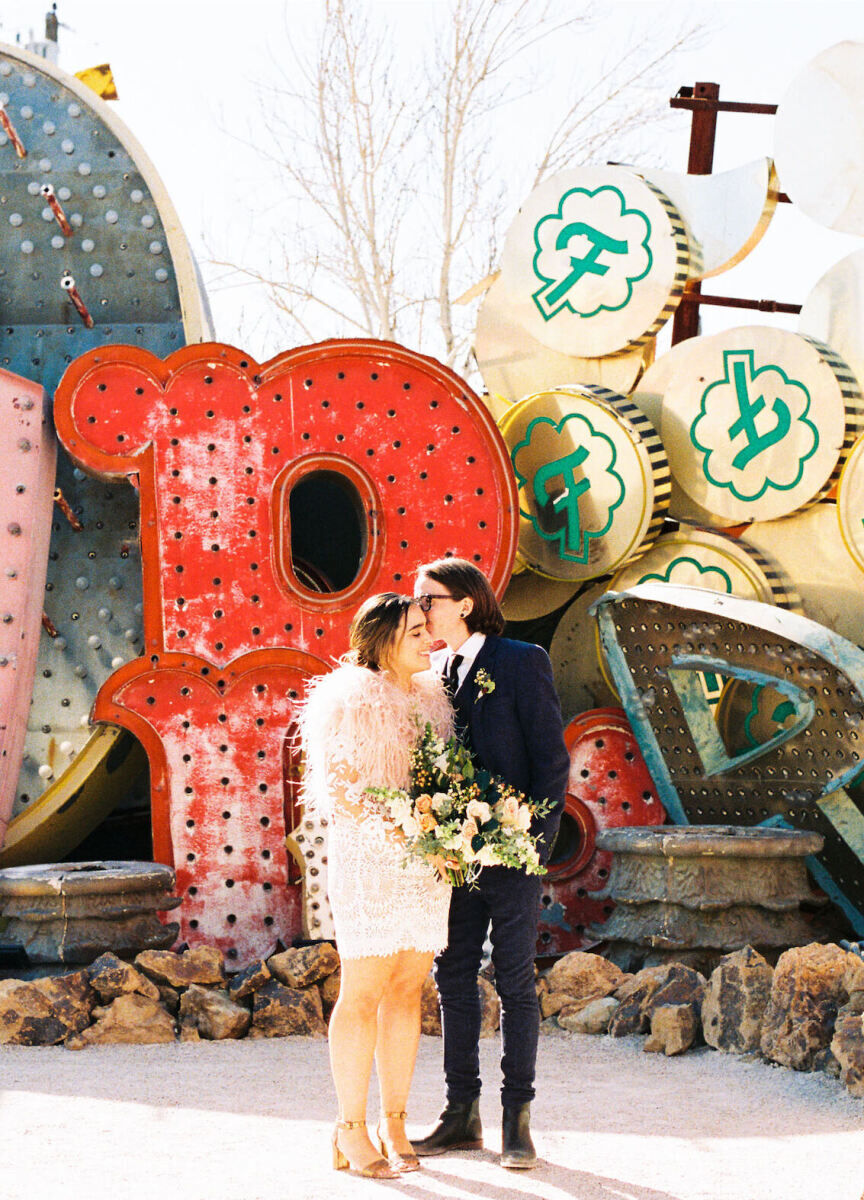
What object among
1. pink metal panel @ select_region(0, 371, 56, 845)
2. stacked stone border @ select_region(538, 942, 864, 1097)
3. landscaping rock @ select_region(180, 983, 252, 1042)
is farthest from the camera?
pink metal panel @ select_region(0, 371, 56, 845)

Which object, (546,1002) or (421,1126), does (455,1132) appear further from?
(546,1002)

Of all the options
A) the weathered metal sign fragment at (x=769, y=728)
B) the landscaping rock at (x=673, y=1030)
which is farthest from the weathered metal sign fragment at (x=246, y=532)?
the landscaping rock at (x=673, y=1030)

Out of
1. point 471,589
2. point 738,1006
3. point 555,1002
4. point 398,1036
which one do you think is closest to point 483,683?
point 471,589

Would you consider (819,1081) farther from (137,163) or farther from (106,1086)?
(137,163)

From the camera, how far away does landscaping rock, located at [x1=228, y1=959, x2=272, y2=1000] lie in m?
5.65

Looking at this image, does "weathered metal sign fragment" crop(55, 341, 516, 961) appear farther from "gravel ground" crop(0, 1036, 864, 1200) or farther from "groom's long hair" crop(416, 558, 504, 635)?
"groom's long hair" crop(416, 558, 504, 635)

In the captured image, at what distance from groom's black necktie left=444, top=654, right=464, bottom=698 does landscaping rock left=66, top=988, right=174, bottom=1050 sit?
2214 millimetres

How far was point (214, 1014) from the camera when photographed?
5457 millimetres

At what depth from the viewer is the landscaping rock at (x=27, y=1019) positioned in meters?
A: 5.33

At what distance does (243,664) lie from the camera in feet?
21.5

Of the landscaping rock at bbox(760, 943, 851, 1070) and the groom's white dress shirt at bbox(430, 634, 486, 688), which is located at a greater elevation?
the groom's white dress shirt at bbox(430, 634, 486, 688)

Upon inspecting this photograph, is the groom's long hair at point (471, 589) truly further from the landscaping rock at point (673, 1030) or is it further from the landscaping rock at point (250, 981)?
the landscaping rock at point (250, 981)

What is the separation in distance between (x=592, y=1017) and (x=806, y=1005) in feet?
3.21

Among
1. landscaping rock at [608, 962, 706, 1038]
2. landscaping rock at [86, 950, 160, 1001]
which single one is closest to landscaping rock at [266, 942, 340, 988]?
landscaping rock at [86, 950, 160, 1001]
